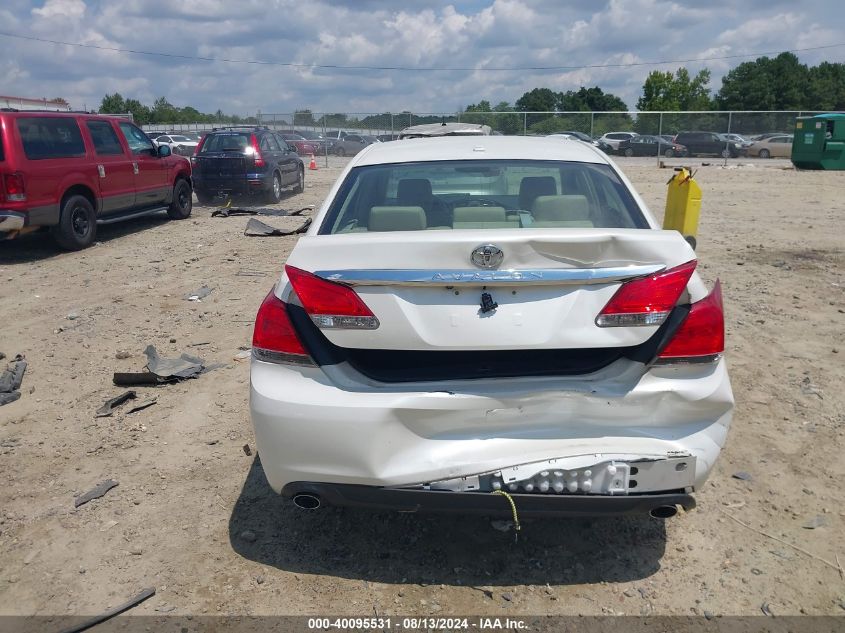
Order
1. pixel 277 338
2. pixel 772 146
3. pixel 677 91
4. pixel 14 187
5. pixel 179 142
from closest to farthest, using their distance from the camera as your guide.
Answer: pixel 277 338 < pixel 14 187 < pixel 772 146 < pixel 179 142 < pixel 677 91

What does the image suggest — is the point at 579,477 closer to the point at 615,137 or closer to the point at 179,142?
the point at 179,142

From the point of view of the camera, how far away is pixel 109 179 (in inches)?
442

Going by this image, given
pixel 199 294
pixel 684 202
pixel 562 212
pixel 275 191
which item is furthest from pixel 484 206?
pixel 275 191

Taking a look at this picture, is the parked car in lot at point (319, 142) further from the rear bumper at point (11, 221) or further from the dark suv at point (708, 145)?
the rear bumper at point (11, 221)

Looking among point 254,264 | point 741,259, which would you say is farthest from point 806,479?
point 254,264

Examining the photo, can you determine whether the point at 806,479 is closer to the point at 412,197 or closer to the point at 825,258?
the point at 412,197

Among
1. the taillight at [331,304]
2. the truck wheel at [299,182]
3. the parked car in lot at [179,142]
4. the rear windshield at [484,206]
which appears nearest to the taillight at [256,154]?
the truck wheel at [299,182]

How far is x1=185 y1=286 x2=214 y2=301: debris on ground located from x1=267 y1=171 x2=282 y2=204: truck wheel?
835 centimetres

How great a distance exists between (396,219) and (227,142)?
43.9 feet

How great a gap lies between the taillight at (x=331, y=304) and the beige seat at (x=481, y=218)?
1.06 m

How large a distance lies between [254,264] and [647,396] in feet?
24.7

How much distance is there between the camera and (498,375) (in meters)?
2.66

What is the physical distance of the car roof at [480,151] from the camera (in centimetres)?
375

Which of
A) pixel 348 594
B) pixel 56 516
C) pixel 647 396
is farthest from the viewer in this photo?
pixel 56 516
